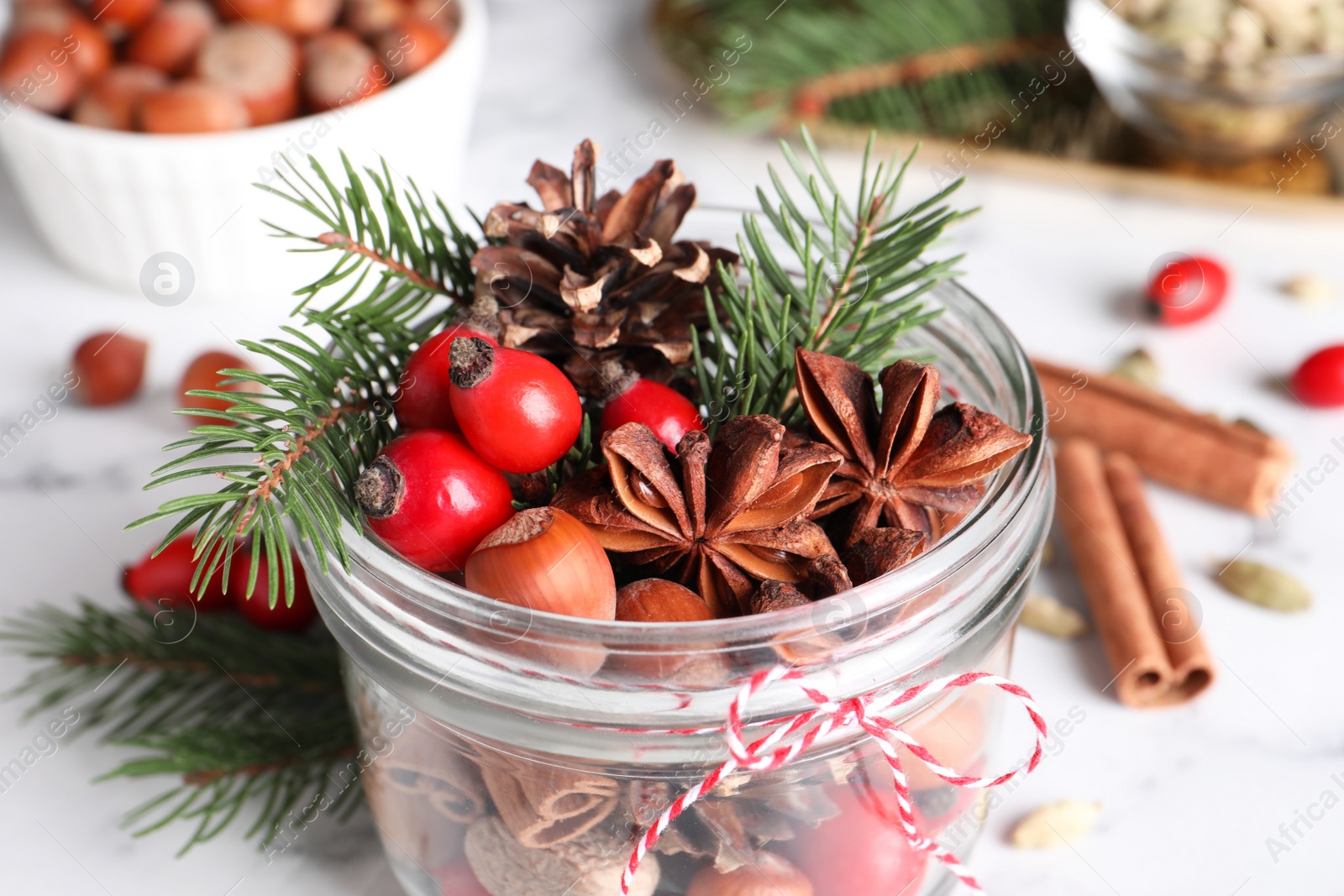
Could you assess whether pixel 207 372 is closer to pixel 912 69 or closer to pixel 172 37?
pixel 172 37

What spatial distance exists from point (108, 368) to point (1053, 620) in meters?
0.78

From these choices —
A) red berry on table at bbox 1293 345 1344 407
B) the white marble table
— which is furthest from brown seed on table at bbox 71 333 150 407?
red berry on table at bbox 1293 345 1344 407

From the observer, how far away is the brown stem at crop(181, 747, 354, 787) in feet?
2.22

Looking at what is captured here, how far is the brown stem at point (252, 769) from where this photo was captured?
68cm

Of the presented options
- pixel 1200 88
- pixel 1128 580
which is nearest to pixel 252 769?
pixel 1128 580

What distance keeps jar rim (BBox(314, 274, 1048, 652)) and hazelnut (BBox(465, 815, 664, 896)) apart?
10 cm

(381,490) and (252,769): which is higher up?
(381,490)

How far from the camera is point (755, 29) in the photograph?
4.36ft

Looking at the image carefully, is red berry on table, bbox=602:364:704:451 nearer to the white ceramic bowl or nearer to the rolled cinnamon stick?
the rolled cinnamon stick

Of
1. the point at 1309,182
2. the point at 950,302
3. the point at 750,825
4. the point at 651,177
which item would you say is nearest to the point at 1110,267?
the point at 1309,182

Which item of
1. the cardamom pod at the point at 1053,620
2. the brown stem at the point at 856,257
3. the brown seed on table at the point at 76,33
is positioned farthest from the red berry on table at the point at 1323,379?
the brown seed on table at the point at 76,33

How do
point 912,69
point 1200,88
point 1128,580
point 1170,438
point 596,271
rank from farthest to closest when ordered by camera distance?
point 912,69, point 1200,88, point 1170,438, point 1128,580, point 596,271

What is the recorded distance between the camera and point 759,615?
451mm

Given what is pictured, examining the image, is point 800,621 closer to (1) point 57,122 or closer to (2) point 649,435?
(2) point 649,435
